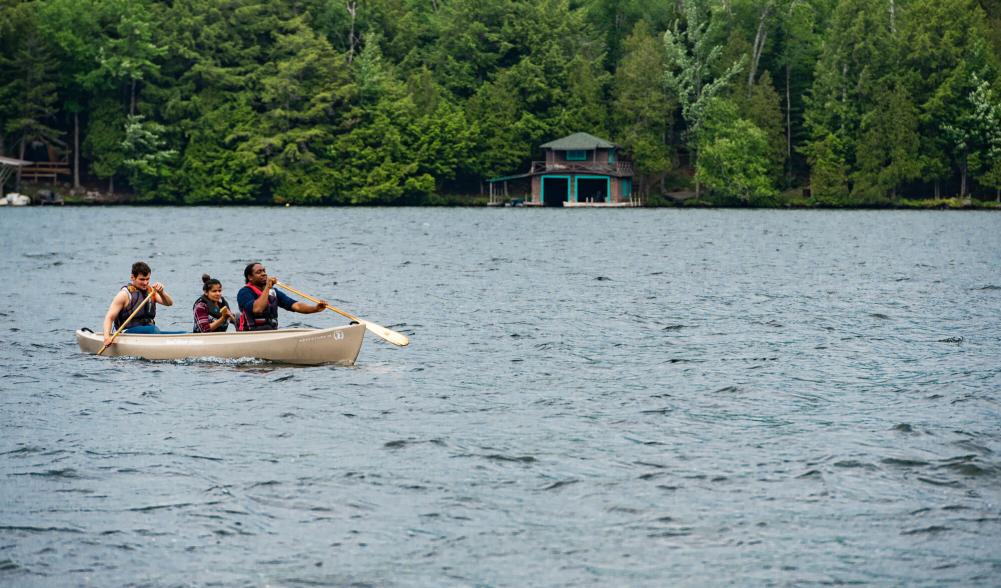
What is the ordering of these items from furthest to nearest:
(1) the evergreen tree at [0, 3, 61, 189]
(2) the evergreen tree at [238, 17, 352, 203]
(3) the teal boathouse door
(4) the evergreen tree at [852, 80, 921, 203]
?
(3) the teal boathouse door
(2) the evergreen tree at [238, 17, 352, 203]
(1) the evergreen tree at [0, 3, 61, 189]
(4) the evergreen tree at [852, 80, 921, 203]

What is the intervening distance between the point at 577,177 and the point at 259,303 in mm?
81728

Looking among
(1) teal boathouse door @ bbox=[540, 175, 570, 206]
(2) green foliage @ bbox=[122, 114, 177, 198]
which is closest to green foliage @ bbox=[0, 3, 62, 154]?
(2) green foliage @ bbox=[122, 114, 177, 198]

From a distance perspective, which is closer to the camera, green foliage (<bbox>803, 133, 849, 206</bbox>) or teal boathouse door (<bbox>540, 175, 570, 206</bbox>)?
green foliage (<bbox>803, 133, 849, 206</bbox>)

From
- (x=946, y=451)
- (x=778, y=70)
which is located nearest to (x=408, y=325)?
(x=946, y=451)

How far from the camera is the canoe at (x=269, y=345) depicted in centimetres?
2070

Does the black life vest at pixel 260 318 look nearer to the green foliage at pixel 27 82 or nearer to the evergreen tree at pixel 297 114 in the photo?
the evergreen tree at pixel 297 114

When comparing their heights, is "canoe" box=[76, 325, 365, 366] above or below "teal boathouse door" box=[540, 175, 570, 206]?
below

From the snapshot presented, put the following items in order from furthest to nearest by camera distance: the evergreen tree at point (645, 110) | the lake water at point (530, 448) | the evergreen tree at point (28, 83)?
the evergreen tree at point (645, 110) < the evergreen tree at point (28, 83) < the lake water at point (530, 448)

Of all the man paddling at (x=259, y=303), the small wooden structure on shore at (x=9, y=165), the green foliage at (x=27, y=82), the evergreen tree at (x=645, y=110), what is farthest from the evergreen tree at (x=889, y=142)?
the man paddling at (x=259, y=303)

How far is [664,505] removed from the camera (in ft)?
42.7

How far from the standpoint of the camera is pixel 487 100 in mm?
103250

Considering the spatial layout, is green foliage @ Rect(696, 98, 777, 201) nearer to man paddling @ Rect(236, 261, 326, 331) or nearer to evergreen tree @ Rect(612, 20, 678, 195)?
evergreen tree @ Rect(612, 20, 678, 195)

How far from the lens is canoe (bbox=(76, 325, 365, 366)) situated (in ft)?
67.9

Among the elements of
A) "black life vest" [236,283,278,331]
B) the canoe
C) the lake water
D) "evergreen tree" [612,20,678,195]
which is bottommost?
the lake water
